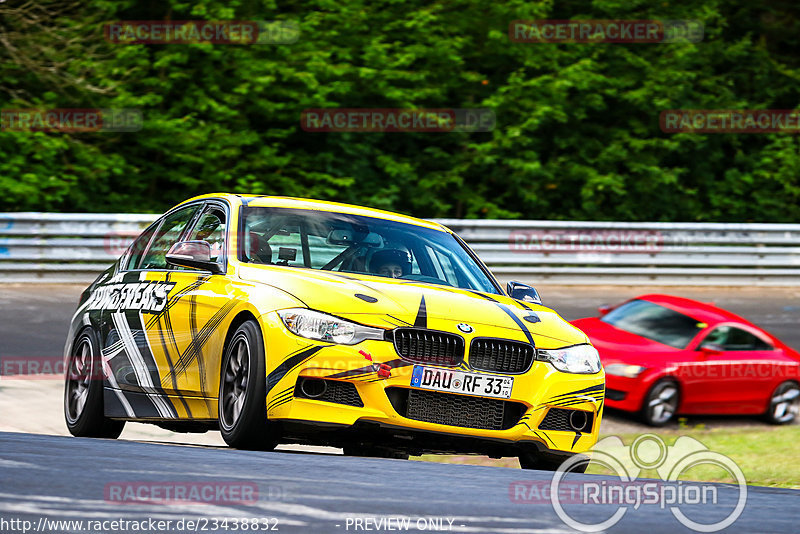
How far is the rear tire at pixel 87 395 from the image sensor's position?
7.83 m

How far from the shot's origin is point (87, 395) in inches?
310

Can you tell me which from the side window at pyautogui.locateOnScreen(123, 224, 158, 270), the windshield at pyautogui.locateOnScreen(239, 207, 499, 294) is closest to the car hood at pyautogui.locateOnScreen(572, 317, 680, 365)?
the windshield at pyautogui.locateOnScreen(239, 207, 499, 294)

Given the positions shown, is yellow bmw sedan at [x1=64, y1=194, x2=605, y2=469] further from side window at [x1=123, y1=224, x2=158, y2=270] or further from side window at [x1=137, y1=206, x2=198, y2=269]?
side window at [x1=123, y1=224, x2=158, y2=270]

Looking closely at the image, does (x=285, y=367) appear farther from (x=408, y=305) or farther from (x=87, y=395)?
(x=87, y=395)

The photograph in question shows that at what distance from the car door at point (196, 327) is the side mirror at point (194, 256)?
0.28 ft

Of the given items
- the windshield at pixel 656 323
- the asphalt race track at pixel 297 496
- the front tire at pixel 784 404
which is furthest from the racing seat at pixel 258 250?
the front tire at pixel 784 404

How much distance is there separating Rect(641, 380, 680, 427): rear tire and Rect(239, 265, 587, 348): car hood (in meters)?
5.87

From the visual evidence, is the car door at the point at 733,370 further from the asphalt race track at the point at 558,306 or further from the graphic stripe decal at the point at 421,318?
the graphic stripe decal at the point at 421,318

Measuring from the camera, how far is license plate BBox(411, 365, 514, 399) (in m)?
6.06

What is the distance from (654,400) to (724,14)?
17.3m

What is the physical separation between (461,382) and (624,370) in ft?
22.2

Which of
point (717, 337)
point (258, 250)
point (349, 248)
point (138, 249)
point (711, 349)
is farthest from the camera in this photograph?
point (717, 337)

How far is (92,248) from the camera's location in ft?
57.8

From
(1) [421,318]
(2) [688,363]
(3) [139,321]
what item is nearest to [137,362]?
(3) [139,321]
